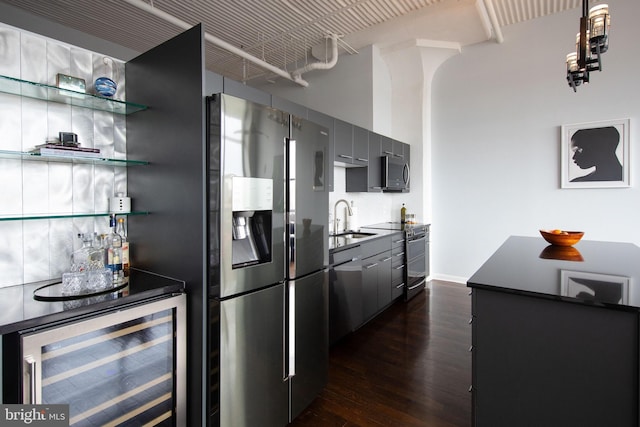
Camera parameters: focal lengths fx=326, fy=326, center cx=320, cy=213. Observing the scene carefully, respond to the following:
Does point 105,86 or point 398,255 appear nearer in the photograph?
point 105,86

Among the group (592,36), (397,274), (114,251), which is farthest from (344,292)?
(592,36)

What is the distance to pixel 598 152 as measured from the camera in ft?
13.0

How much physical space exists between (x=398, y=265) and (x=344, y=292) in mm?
1299

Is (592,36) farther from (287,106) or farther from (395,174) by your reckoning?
(395,174)

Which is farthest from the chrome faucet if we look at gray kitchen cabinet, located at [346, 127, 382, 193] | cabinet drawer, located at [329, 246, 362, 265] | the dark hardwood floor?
the dark hardwood floor

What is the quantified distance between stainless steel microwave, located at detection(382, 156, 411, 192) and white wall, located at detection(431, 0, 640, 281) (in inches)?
23.0

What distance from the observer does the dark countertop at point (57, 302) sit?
3.84ft

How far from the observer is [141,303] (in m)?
1.51

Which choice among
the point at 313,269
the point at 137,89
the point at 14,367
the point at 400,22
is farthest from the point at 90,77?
the point at 400,22

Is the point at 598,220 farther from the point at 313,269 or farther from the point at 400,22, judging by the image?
the point at 313,269

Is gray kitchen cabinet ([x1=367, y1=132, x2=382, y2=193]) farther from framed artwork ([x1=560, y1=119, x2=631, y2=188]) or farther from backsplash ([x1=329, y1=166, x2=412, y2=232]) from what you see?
framed artwork ([x1=560, y1=119, x2=631, y2=188])

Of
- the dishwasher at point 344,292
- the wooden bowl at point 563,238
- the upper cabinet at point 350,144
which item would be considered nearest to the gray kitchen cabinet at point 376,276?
the dishwasher at point 344,292

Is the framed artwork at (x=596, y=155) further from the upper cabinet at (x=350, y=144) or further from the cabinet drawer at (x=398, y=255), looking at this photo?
the upper cabinet at (x=350, y=144)

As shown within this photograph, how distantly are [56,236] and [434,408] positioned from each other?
2.46 m
